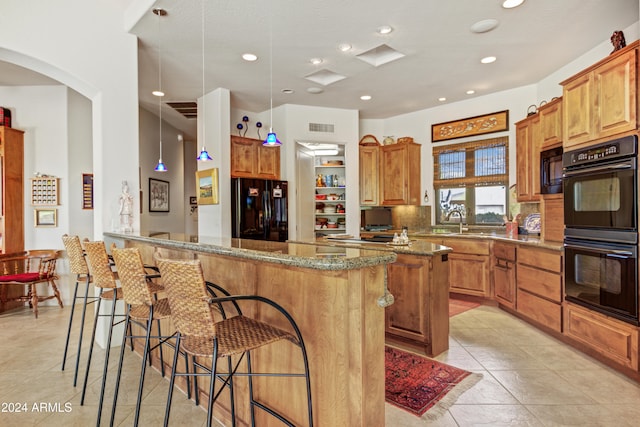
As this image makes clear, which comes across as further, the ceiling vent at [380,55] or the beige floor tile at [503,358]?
the ceiling vent at [380,55]

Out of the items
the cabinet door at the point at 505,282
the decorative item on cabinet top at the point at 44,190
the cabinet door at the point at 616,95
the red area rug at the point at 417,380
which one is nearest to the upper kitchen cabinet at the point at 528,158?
the cabinet door at the point at 505,282

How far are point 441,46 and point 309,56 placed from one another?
1.46 meters

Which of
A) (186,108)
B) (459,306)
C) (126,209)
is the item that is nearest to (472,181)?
(459,306)

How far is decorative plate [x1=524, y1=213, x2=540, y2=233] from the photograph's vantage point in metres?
4.51

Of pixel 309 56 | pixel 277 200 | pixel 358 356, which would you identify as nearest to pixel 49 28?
pixel 309 56

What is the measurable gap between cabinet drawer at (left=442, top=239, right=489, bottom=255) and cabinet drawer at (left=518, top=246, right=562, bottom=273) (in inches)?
24.7

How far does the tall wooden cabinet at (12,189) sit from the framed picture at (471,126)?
625 centimetres

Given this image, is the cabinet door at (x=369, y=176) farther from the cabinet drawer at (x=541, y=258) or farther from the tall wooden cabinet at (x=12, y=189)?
the tall wooden cabinet at (x=12, y=189)

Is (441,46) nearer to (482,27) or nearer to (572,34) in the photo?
(482,27)

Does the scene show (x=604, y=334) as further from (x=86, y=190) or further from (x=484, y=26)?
(x=86, y=190)

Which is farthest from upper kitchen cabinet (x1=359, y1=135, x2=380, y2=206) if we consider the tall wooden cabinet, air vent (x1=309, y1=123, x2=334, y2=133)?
the tall wooden cabinet

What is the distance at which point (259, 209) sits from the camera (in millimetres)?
5211

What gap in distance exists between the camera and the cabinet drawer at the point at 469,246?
15.1 ft

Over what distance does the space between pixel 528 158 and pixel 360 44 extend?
2505 mm
